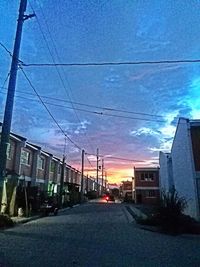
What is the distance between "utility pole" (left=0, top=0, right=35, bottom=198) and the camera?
49.1 feet

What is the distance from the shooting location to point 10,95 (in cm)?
1547

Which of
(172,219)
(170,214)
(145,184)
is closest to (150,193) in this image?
(145,184)

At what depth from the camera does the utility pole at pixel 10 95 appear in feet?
49.1

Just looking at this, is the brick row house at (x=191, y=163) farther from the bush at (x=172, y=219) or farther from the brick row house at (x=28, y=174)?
the brick row house at (x=28, y=174)

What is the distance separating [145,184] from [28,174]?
31.3 metres

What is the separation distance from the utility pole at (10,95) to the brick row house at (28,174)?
14.7ft

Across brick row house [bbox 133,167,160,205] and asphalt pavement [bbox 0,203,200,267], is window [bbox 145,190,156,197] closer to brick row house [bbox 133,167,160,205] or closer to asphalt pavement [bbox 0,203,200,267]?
brick row house [bbox 133,167,160,205]

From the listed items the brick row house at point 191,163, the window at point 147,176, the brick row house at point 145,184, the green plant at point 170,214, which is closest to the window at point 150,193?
the brick row house at point 145,184

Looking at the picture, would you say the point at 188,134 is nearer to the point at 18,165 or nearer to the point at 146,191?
the point at 18,165

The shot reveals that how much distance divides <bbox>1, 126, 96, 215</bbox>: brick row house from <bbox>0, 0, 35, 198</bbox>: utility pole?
14.7 feet

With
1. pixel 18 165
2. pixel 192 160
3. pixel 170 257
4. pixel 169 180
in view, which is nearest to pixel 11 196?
pixel 18 165

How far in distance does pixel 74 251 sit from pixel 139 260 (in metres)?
2.07

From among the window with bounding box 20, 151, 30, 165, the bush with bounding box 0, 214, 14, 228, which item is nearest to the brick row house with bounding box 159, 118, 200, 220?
the bush with bounding box 0, 214, 14, 228

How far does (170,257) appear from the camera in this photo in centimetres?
899
